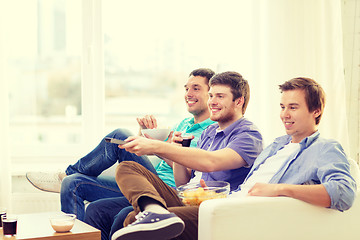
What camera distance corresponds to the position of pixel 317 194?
6.44 ft

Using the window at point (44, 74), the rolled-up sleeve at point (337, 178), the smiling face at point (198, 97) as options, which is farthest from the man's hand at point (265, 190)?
the window at point (44, 74)

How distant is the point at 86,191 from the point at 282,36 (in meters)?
2.10

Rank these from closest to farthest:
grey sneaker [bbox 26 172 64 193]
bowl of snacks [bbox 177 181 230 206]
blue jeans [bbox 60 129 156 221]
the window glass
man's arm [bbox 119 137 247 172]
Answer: bowl of snacks [bbox 177 181 230 206] → man's arm [bbox 119 137 247 172] → blue jeans [bbox 60 129 156 221] → grey sneaker [bbox 26 172 64 193] → the window glass

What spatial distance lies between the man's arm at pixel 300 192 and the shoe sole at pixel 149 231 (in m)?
0.36

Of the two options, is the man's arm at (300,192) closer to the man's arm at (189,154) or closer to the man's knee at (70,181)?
the man's arm at (189,154)

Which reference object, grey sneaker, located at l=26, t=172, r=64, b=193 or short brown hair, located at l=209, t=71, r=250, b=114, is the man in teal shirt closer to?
grey sneaker, located at l=26, t=172, r=64, b=193

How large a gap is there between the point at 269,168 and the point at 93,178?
4.19ft

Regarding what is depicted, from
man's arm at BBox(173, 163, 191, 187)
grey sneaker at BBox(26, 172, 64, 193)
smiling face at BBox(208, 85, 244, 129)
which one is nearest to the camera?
smiling face at BBox(208, 85, 244, 129)

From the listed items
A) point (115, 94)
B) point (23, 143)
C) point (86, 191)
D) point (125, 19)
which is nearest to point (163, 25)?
point (125, 19)

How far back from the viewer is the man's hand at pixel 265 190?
202cm

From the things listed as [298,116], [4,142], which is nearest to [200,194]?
[298,116]

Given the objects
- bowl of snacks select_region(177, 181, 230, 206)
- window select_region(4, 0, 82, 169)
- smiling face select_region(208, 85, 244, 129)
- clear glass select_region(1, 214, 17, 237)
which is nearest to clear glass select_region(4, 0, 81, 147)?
window select_region(4, 0, 82, 169)

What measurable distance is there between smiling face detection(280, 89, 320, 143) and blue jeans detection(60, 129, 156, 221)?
3.57 feet

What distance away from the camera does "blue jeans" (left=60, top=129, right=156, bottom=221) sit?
3.07 metres
